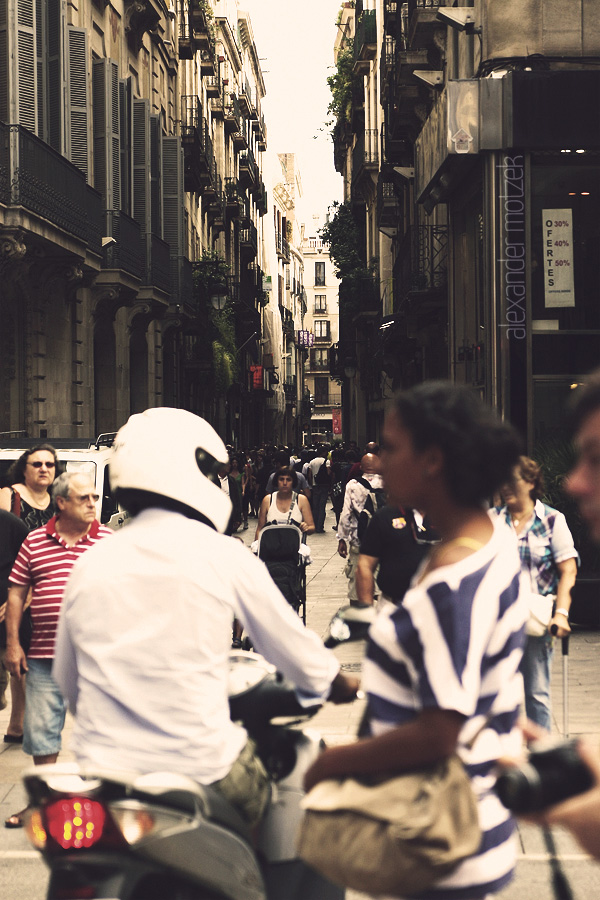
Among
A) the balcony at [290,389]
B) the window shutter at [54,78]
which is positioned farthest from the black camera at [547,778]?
the balcony at [290,389]

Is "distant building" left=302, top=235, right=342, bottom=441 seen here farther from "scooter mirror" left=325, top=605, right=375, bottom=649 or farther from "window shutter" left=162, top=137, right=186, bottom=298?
"scooter mirror" left=325, top=605, right=375, bottom=649

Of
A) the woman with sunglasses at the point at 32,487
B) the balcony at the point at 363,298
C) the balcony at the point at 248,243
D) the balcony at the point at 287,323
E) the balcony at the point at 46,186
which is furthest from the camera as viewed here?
the balcony at the point at 287,323

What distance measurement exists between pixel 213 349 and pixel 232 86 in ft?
81.6

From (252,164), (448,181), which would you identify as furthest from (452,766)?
(252,164)

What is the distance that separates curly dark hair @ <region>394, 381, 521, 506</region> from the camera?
2.26 meters

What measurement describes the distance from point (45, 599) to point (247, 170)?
178ft

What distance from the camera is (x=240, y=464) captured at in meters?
28.4

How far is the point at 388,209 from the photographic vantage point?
34.3 m

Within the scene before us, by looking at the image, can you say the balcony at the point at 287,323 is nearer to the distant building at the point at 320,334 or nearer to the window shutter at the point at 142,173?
the distant building at the point at 320,334

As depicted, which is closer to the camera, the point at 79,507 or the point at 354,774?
the point at 354,774

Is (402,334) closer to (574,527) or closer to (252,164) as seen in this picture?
(574,527)

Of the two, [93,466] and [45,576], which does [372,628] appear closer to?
[45,576]

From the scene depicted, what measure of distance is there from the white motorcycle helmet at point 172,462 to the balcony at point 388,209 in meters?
30.9

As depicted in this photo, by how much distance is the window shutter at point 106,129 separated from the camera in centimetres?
2159
